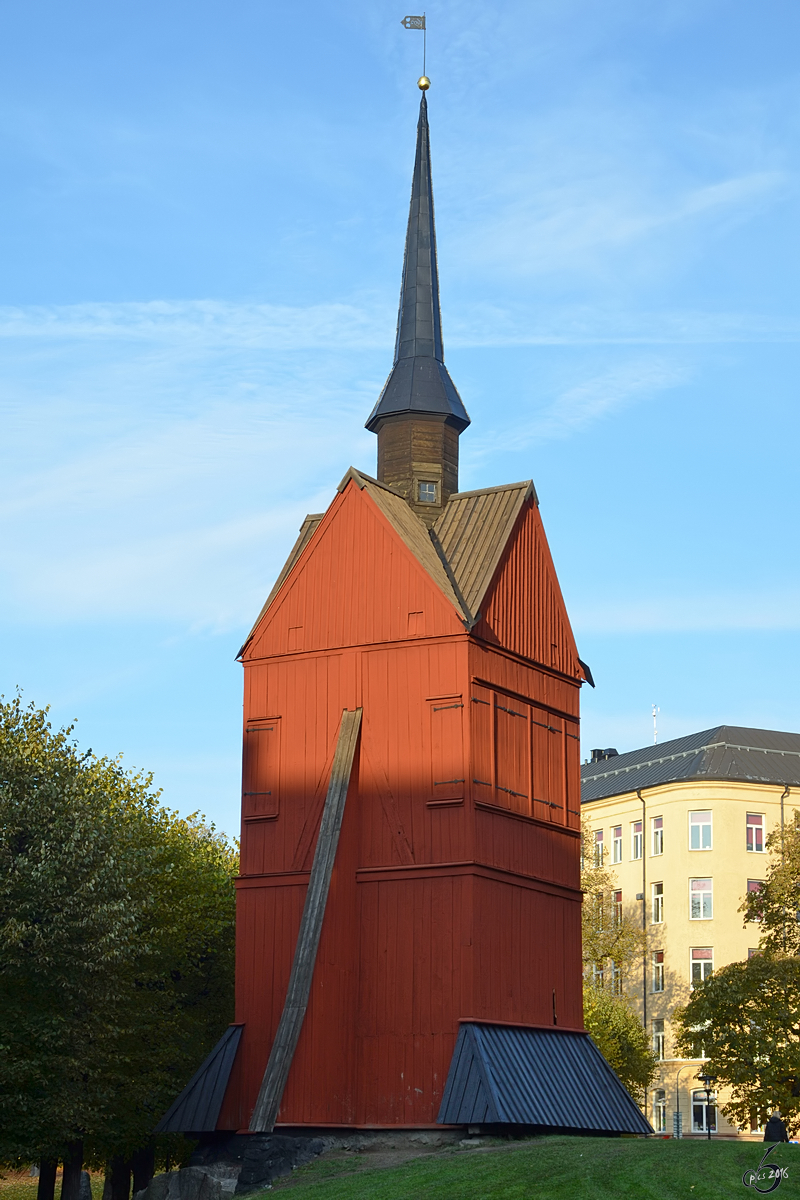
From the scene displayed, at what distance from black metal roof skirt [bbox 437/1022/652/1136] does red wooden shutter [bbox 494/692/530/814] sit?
4.93m

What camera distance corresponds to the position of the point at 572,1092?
35.1 meters

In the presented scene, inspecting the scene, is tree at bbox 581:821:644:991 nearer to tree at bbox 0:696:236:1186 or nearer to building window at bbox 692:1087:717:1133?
building window at bbox 692:1087:717:1133

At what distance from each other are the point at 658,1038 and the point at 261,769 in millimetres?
47885

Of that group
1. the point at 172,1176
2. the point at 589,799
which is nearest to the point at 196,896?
the point at 172,1176

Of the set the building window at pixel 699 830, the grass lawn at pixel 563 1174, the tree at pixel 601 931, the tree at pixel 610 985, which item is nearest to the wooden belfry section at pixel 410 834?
the grass lawn at pixel 563 1174

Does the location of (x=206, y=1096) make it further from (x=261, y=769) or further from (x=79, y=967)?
(x=261, y=769)

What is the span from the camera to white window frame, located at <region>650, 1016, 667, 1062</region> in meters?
80.0

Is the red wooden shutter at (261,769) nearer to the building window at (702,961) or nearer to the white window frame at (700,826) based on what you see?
the building window at (702,961)

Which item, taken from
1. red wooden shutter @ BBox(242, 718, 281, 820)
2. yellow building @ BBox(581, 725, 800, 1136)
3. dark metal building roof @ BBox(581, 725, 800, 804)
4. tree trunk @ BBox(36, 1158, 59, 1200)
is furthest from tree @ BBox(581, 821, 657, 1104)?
red wooden shutter @ BBox(242, 718, 281, 820)

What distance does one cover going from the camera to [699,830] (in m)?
83.4

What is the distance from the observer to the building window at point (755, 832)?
83244mm

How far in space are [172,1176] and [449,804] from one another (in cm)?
946

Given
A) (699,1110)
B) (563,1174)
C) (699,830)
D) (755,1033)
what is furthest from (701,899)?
(563,1174)

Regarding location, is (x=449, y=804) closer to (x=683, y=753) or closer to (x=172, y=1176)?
(x=172, y=1176)
